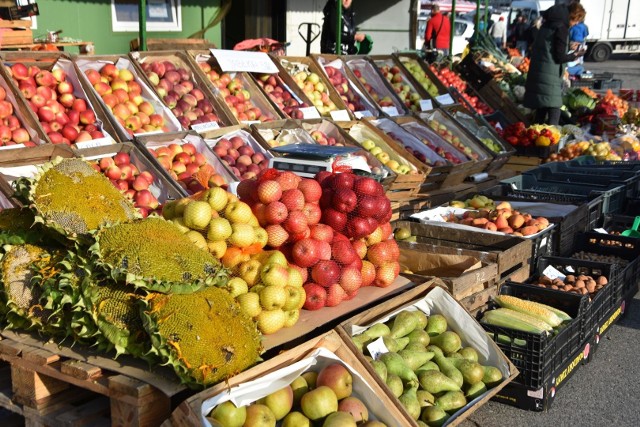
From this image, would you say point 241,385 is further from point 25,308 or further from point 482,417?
point 482,417

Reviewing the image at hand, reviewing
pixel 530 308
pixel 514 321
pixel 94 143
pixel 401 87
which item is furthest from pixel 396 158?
pixel 514 321

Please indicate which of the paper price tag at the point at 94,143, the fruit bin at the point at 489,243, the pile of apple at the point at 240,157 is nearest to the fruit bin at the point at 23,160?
the paper price tag at the point at 94,143

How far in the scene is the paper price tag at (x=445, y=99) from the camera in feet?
30.5

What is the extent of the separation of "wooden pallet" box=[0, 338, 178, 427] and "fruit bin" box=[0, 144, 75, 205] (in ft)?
5.75

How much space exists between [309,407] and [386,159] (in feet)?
15.2

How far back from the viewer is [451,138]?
841 centimetres

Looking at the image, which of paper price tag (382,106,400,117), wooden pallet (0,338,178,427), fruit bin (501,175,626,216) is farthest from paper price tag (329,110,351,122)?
wooden pallet (0,338,178,427)

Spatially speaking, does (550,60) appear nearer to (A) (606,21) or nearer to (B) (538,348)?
(B) (538,348)

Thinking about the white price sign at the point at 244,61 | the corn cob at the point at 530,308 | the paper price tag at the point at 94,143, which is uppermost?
the white price sign at the point at 244,61

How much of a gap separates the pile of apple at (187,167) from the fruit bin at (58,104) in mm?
394

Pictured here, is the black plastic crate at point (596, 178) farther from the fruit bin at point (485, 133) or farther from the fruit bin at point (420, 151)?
the fruit bin at point (485, 133)

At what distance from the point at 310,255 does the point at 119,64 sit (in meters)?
3.59

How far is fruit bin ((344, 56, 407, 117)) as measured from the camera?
27.9 feet

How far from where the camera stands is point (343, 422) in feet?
9.21
